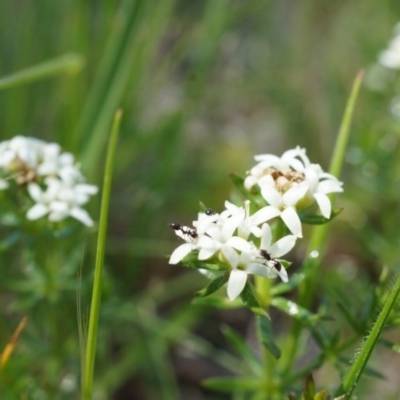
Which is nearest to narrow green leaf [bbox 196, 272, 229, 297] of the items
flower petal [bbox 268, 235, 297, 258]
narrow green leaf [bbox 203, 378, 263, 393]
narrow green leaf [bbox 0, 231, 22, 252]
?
flower petal [bbox 268, 235, 297, 258]

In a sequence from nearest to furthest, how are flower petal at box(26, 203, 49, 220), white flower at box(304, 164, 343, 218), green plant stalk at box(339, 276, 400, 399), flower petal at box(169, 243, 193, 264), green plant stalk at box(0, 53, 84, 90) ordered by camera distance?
1. green plant stalk at box(339, 276, 400, 399)
2. flower petal at box(169, 243, 193, 264)
3. white flower at box(304, 164, 343, 218)
4. flower petal at box(26, 203, 49, 220)
5. green plant stalk at box(0, 53, 84, 90)

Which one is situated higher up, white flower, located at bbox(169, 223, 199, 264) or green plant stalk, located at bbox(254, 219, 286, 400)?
white flower, located at bbox(169, 223, 199, 264)

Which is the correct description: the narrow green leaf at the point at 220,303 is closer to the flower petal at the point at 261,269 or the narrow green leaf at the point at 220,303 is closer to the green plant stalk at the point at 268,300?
the green plant stalk at the point at 268,300

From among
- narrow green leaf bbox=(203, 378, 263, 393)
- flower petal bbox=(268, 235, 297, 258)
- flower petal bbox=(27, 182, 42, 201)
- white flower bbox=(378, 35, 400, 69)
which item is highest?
white flower bbox=(378, 35, 400, 69)

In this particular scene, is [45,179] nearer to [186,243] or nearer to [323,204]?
[186,243]

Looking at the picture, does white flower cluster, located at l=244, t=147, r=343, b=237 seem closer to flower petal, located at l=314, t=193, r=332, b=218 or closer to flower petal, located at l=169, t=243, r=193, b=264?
flower petal, located at l=314, t=193, r=332, b=218

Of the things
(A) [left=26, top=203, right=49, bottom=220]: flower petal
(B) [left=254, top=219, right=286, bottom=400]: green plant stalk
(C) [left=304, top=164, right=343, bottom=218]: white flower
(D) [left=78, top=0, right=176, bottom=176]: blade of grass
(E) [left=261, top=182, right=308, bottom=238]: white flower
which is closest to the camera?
(E) [left=261, top=182, right=308, bottom=238]: white flower

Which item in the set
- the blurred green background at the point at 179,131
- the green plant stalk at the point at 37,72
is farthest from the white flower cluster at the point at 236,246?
the green plant stalk at the point at 37,72

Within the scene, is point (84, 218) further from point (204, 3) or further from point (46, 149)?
point (204, 3)
